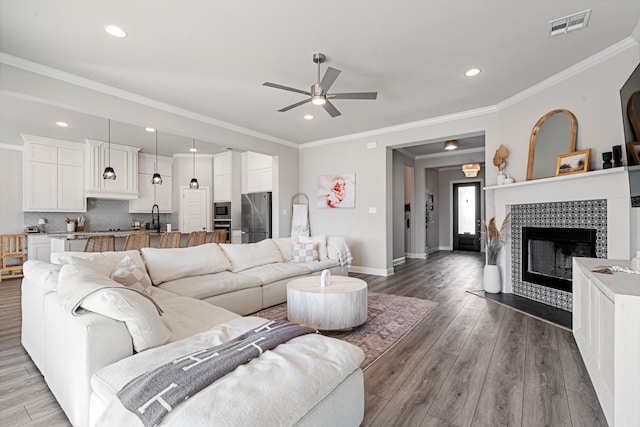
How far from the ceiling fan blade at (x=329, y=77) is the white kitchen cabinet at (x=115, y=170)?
5774mm

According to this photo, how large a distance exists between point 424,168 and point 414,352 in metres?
6.54

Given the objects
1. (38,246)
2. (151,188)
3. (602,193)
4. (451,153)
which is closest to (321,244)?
(602,193)

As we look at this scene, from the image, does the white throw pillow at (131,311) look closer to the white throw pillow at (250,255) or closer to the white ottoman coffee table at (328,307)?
the white ottoman coffee table at (328,307)

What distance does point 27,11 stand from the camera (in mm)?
2348

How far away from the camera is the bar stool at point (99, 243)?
182 inches

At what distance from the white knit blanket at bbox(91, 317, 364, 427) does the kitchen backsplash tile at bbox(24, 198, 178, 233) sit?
6912 mm

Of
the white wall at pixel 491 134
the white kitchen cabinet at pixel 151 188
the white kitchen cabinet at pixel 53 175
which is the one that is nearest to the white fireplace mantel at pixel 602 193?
the white wall at pixel 491 134

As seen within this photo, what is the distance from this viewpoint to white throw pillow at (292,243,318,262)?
4598mm

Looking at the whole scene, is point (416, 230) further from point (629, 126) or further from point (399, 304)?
point (629, 126)

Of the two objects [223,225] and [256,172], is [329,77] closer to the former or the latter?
[256,172]

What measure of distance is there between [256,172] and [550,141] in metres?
5.54

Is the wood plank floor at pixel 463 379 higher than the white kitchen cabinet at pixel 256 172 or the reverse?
the reverse

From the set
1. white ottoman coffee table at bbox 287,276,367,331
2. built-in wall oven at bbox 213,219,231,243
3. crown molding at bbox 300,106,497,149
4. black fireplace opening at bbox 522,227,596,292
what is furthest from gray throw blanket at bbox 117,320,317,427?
built-in wall oven at bbox 213,219,231,243

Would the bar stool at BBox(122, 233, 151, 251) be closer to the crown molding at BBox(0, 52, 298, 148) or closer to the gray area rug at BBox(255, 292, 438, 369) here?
the crown molding at BBox(0, 52, 298, 148)
